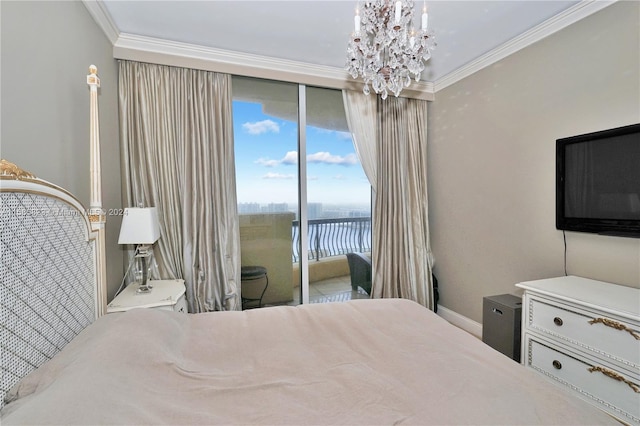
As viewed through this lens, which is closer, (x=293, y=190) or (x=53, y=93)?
(x=53, y=93)

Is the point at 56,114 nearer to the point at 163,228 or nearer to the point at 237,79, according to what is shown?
the point at 163,228

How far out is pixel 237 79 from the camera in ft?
9.38

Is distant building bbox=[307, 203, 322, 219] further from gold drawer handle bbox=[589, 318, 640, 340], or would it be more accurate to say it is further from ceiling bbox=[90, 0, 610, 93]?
gold drawer handle bbox=[589, 318, 640, 340]

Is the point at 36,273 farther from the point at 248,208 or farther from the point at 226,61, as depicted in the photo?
the point at 226,61

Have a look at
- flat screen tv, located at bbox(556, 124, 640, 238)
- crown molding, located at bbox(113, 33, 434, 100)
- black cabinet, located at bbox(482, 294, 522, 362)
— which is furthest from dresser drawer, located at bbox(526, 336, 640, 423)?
crown molding, located at bbox(113, 33, 434, 100)

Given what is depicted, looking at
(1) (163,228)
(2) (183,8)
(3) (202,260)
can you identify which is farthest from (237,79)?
(3) (202,260)

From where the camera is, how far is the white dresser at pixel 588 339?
1534mm

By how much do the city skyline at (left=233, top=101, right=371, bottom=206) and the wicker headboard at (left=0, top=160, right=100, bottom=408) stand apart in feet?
5.38

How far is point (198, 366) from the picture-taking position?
120 centimetres

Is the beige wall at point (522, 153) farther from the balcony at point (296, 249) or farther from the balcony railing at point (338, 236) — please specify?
the balcony at point (296, 249)

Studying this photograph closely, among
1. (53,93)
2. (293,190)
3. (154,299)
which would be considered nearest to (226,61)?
Result: (293,190)

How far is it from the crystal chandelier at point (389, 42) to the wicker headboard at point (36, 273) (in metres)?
1.66

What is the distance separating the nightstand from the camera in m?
1.90

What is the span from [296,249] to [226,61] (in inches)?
76.8
